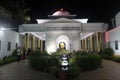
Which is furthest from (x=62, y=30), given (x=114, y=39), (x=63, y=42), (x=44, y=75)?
(x=44, y=75)

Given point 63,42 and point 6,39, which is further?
point 63,42

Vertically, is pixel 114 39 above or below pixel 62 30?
below

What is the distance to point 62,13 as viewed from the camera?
38125mm

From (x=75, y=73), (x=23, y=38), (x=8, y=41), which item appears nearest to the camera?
(x=75, y=73)

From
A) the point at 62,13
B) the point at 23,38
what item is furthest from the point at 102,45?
the point at 23,38

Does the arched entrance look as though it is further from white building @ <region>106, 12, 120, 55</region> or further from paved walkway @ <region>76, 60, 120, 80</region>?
paved walkway @ <region>76, 60, 120, 80</region>

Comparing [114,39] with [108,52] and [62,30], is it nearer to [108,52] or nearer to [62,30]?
[108,52]

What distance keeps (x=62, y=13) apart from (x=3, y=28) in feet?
53.5

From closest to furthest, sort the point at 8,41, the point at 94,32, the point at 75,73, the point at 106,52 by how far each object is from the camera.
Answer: the point at 75,73 → the point at 8,41 → the point at 106,52 → the point at 94,32

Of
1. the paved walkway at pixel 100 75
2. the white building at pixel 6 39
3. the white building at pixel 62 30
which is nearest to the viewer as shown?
the paved walkway at pixel 100 75

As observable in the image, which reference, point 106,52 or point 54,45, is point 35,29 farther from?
point 106,52

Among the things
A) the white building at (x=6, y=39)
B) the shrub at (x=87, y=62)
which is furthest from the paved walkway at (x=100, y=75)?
the white building at (x=6, y=39)

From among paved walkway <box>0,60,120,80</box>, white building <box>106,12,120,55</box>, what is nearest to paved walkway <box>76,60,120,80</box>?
paved walkway <box>0,60,120,80</box>

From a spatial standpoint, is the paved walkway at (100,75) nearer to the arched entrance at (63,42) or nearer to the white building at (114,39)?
the white building at (114,39)
